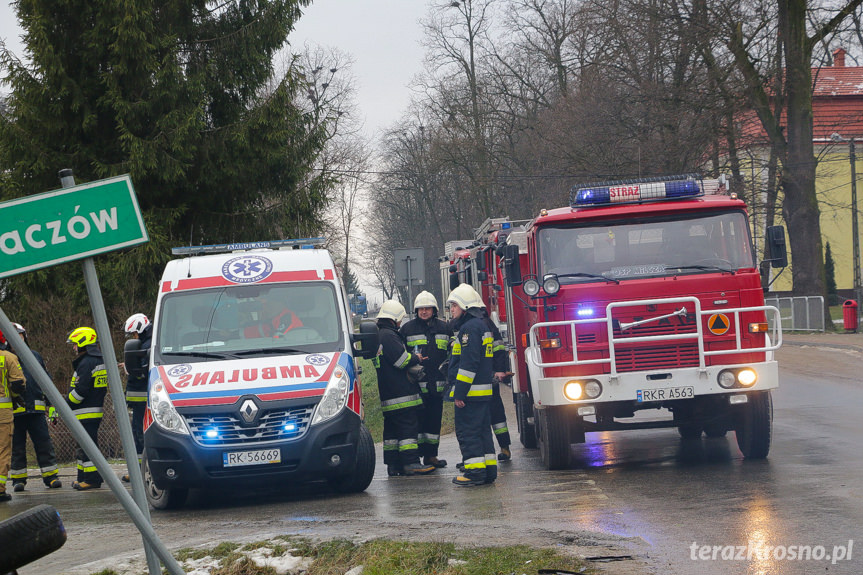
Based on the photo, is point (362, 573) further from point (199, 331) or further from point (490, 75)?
point (490, 75)

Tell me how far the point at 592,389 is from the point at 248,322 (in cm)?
341

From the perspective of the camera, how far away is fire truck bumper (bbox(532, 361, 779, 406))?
9.97 metres

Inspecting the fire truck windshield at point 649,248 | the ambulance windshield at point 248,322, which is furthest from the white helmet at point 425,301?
the fire truck windshield at point 649,248

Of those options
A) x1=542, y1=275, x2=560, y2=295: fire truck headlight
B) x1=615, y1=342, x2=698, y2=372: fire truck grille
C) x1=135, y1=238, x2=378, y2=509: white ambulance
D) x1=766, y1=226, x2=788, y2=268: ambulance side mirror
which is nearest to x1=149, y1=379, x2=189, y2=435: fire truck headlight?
x1=135, y1=238, x2=378, y2=509: white ambulance

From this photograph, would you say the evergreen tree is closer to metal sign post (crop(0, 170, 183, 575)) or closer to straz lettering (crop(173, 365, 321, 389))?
straz lettering (crop(173, 365, 321, 389))

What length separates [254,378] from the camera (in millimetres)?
9492

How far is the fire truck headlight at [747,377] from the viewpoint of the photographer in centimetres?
996

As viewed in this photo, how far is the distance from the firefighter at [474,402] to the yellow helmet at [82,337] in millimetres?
4135

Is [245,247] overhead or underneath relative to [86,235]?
overhead

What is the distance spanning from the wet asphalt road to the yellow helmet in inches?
65.2

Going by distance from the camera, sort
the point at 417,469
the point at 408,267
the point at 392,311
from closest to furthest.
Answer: the point at 392,311, the point at 417,469, the point at 408,267

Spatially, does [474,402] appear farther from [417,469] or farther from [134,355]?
[134,355]

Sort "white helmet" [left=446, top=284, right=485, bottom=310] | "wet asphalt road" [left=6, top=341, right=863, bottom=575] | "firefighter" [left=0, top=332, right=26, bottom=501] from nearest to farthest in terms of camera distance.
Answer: "wet asphalt road" [left=6, top=341, right=863, bottom=575]
"white helmet" [left=446, top=284, right=485, bottom=310]
"firefighter" [left=0, top=332, right=26, bottom=501]

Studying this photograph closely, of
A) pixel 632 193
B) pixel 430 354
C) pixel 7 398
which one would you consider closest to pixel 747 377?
pixel 632 193
